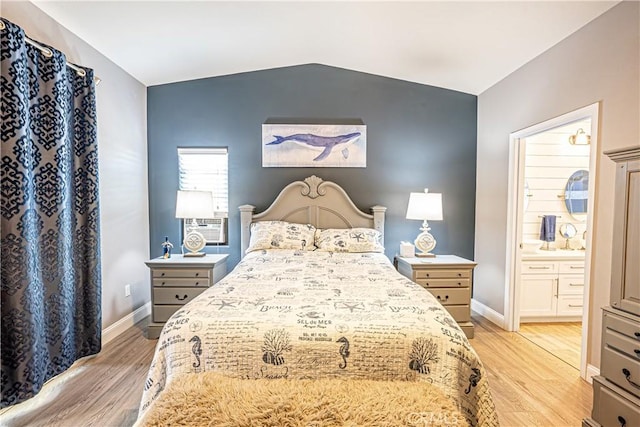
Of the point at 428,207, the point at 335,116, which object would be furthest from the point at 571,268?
the point at 335,116

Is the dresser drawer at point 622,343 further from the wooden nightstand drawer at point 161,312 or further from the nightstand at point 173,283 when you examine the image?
the wooden nightstand drawer at point 161,312

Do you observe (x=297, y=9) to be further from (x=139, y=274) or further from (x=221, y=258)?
(x=139, y=274)

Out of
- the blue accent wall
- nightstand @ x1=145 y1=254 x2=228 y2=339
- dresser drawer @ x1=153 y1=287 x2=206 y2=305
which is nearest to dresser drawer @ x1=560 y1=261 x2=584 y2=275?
the blue accent wall

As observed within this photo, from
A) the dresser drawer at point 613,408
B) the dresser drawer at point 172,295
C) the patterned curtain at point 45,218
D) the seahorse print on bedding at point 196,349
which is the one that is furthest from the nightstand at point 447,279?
the patterned curtain at point 45,218

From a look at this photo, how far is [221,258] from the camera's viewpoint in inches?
129

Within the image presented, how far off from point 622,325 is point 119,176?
3913 millimetres

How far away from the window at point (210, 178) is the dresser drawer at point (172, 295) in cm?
83

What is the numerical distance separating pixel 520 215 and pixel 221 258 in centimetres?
306

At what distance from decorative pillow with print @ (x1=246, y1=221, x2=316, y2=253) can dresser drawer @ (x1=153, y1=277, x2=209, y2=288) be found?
21.0 inches

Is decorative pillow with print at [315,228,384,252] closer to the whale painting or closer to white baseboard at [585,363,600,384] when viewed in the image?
the whale painting

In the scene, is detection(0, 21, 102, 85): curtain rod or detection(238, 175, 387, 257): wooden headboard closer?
detection(0, 21, 102, 85): curtain rod

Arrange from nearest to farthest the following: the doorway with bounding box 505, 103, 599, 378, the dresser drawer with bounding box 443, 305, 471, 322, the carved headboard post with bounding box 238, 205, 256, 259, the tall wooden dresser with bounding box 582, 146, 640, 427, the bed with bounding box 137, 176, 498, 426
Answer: the bed with bounding box 137, 176, 498, 426, the tall wooden dresser with bounding box 582, 146, 640, 427, the doorway with bounding box 505, 103, 599, 378, the dresser drawer with bounding box 443, 305, 471, 322, the carved headboard post with bounding box 238, 205, 256, 259

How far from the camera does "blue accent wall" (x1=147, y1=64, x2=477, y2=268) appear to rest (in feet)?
12.2

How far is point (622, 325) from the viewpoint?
61.7 inches
